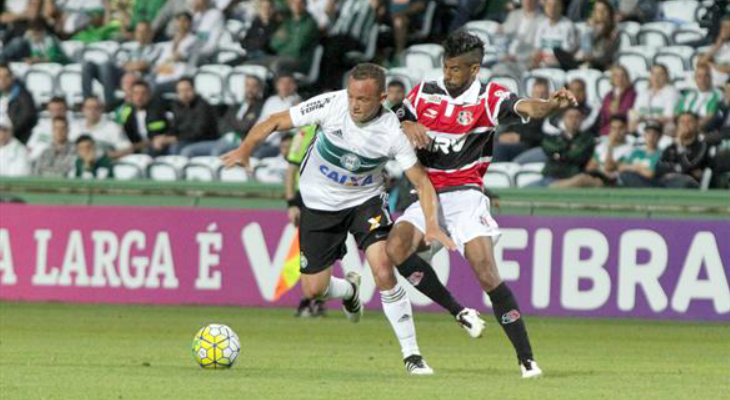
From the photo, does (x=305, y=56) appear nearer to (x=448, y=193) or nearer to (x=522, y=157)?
(x=522, y=157)

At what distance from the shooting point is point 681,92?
18484 mm

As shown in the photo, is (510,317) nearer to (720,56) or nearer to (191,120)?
(720,56)

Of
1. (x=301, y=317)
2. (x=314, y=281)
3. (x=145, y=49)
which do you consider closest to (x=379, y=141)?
(x=314, y=281)

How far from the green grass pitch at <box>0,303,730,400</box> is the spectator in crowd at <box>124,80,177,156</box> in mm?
3436

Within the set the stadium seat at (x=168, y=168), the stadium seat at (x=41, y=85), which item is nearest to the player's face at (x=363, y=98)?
the stadium seat at (x=168, y=168)

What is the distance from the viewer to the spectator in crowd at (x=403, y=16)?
68.7 feet

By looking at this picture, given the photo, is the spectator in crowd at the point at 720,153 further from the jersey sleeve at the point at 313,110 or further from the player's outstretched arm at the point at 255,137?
the player's outstretched arm at the point at 255,137

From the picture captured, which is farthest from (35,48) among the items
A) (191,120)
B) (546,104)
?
(546,104)

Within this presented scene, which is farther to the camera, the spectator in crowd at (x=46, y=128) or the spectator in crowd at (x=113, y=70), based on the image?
the spectator in crowd at (x=113, y=70)

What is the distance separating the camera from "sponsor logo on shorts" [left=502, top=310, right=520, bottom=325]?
9.53 metres

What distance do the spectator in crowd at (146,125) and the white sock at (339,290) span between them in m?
8.88

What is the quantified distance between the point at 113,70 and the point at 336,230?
11.3 meters

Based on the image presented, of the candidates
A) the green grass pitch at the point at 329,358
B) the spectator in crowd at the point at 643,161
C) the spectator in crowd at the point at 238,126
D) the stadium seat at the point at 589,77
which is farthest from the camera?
the spectator in crowd at the point at 238,126

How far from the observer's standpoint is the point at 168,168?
64.0ft
